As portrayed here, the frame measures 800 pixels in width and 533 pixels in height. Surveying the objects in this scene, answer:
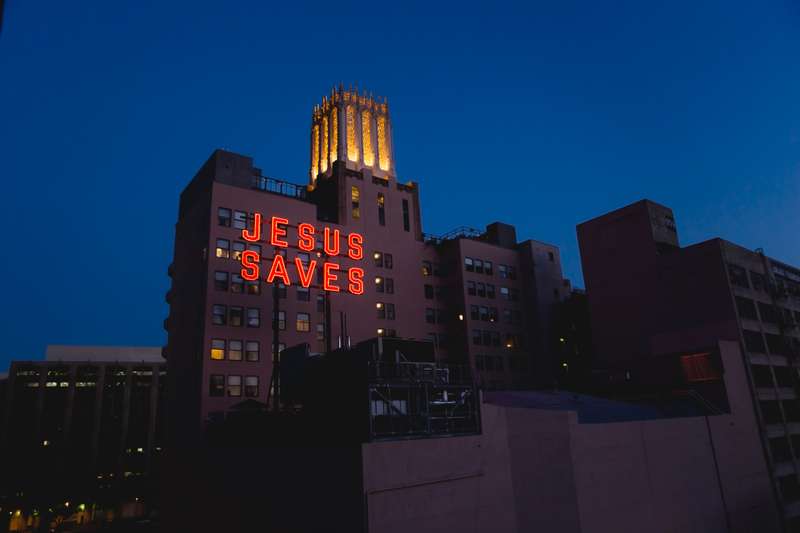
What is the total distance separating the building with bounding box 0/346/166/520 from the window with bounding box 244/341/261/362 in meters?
41.0

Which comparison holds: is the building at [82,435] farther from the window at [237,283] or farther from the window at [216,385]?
the window at [237,283]

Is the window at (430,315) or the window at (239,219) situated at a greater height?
the window at (239,219)

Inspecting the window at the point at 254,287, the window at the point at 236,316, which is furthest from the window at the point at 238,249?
the window at the point at 236,316

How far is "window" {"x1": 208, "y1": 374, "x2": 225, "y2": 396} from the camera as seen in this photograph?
168 ft

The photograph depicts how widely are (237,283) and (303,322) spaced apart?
8.34 m

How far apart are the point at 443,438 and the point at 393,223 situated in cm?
4674

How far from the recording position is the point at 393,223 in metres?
70.8

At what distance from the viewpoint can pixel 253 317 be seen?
55.2 m

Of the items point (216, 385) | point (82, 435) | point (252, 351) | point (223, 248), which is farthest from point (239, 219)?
point (82, 435)

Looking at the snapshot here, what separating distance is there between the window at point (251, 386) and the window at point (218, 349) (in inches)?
130

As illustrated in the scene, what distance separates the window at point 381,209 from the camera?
229 ft

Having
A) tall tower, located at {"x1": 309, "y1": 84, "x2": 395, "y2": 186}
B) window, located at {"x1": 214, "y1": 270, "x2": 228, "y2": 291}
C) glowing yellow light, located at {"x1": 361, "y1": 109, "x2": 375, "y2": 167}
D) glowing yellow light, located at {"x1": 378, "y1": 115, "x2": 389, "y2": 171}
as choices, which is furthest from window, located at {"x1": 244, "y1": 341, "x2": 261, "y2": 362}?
glowing yellow light, located at {"x1": 378, "y1": 115, "x2": 389, "y2": 171}

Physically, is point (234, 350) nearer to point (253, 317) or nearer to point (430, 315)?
point (253, 317)

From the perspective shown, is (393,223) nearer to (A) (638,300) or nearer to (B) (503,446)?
(A) (638,300)
